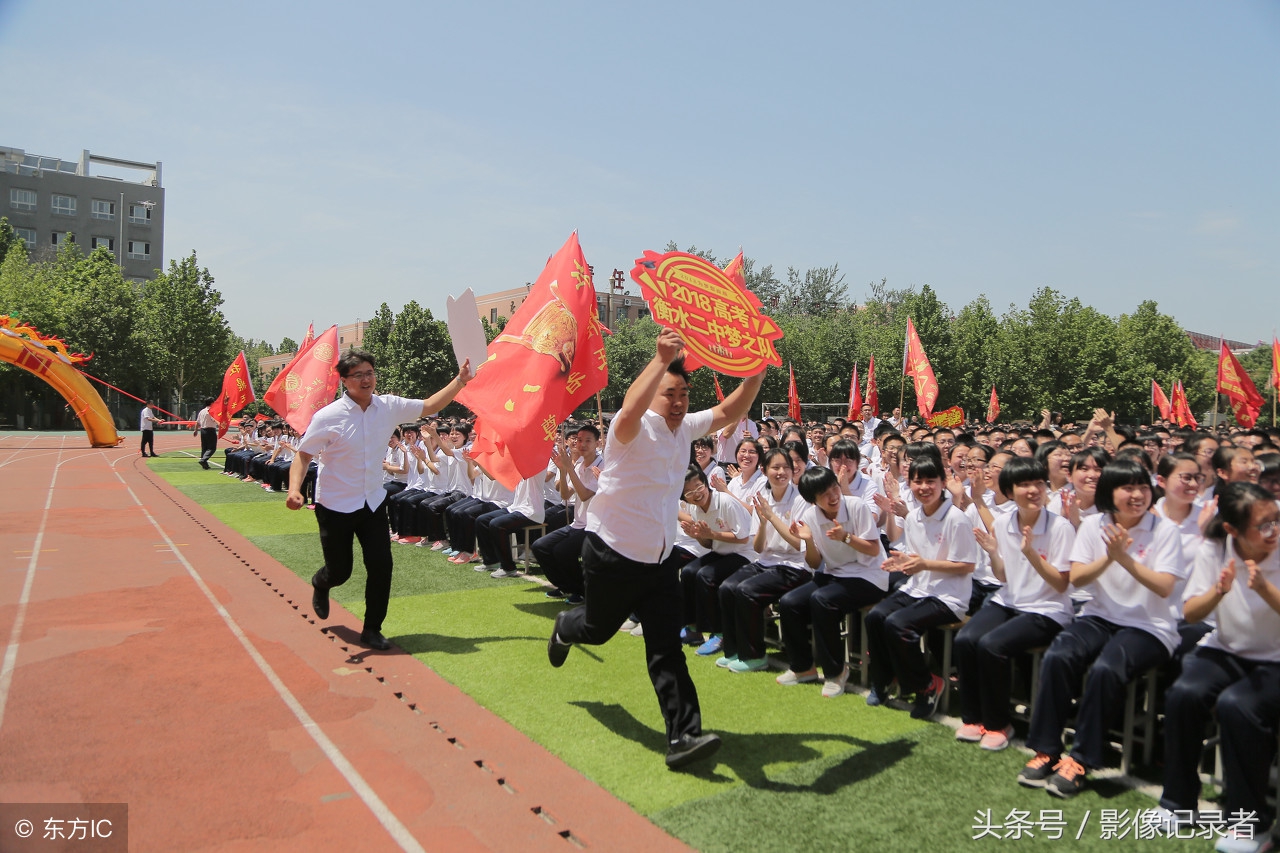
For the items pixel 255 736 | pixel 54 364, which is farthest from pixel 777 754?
pixel 54 364

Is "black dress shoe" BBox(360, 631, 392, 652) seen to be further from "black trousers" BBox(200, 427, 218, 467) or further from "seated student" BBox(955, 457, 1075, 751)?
"black trousers" BBox(200, 427, 218, 467)

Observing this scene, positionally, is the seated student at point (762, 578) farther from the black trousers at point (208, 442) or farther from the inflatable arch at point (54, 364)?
the inflatable arch at point (54, 364)

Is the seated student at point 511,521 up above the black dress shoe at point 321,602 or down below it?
above

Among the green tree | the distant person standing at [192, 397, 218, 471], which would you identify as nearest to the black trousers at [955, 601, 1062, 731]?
the distant person standing at [192, 397, 218, 471]

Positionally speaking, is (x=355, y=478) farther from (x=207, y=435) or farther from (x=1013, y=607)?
(x=207, y=435)

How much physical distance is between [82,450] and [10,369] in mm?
19122

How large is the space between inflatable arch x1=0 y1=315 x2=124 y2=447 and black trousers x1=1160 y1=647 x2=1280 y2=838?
A: 27.3 meters

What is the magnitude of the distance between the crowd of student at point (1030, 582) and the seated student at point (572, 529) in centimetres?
3

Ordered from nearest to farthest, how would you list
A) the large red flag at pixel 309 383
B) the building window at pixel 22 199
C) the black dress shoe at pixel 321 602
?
1. the black dress shoe at pixel 321 602
2. the large red flag at pixel 309 383
3. the building window at pixel 22 199

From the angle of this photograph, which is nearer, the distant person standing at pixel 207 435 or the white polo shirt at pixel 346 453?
the white polo shirt at pixel 346 453

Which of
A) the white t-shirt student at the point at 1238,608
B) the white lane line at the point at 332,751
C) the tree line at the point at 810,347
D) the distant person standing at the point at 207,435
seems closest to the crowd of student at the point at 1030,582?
the white t-shirt student at the point at 1238,608

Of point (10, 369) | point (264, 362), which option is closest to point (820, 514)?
point (10, 369)

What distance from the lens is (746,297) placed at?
4863mm

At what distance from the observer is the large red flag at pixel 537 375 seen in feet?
24.2
